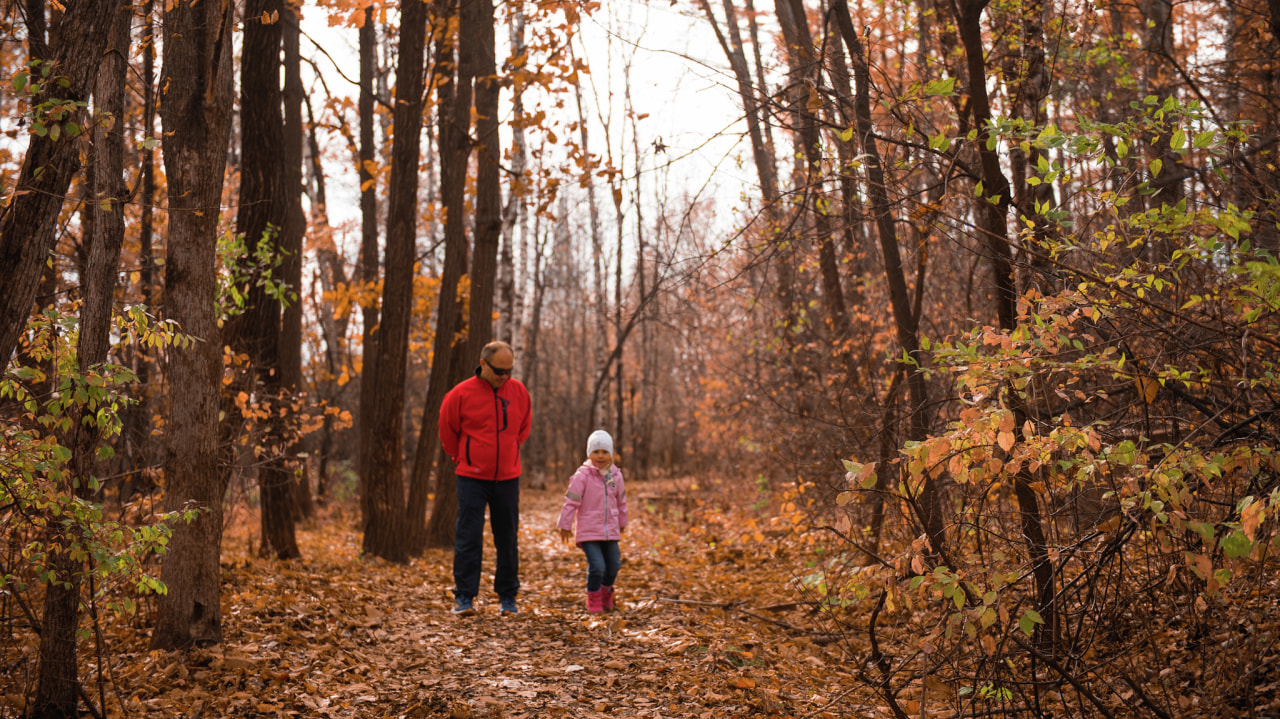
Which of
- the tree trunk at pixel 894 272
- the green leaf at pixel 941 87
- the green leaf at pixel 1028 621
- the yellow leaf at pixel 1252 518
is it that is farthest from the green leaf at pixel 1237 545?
the tree trunk at pixel 894 272

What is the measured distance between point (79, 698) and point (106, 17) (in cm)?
341

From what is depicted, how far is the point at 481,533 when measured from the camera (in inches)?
271

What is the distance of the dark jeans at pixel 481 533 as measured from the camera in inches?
269

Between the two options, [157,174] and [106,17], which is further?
[157,174]

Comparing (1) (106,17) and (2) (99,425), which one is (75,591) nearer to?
(2) (99,425)

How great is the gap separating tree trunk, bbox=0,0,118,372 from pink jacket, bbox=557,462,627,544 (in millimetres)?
4149

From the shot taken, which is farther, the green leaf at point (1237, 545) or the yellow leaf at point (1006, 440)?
the yellow leaf at point (1006, 440)

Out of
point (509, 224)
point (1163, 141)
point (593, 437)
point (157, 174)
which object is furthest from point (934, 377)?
point (509, 224)

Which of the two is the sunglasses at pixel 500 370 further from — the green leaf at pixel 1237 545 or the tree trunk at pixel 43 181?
the green leaf at pixel 1237 545

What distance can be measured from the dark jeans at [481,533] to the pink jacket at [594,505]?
474 mm

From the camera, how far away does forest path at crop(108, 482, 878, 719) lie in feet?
14.6

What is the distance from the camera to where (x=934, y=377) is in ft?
27.0

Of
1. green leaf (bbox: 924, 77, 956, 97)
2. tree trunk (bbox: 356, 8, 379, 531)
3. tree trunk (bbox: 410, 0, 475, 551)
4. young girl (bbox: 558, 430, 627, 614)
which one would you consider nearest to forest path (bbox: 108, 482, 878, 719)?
young girl (bbox: 558, 430, 627, 614)

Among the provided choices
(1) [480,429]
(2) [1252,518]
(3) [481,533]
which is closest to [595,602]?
(3) [481,533]
